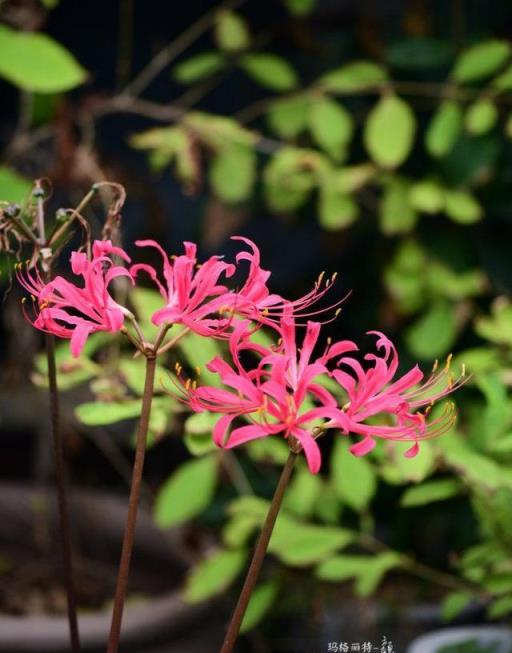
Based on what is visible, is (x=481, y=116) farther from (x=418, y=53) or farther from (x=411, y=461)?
(x=411, y=461)

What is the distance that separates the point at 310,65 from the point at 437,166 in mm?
522

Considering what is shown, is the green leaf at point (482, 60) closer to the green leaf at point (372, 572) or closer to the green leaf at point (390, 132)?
the green leaf at point (390, 132)

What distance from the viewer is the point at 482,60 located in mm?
1498

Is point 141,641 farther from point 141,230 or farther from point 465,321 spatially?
point 141,230

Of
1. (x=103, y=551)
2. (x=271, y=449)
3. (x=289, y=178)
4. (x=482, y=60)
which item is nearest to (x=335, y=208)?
(x=289, y=178)

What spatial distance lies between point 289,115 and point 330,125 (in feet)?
0.46

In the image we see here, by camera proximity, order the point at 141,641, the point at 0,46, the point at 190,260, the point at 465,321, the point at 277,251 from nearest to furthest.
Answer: the point at 190,260 < the point at 0,46 < the point at 141,641 < the point at 465,321 < the point at 277,251

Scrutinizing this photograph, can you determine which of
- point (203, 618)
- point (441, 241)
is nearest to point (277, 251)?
point (441, 241)

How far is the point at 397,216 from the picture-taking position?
163 cm

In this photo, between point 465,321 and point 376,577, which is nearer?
point 376,577

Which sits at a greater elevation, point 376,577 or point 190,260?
point 190,260

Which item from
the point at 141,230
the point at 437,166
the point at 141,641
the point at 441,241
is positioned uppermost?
the point at 437,166

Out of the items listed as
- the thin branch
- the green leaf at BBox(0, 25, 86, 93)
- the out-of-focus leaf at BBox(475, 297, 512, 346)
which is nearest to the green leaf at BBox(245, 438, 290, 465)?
the out-of-focus leaf at BBox(475, 297, 512, 346)

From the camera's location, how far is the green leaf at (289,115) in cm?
172
